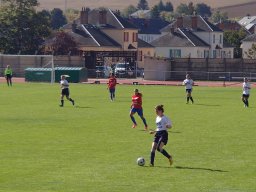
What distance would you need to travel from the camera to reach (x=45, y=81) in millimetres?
83062

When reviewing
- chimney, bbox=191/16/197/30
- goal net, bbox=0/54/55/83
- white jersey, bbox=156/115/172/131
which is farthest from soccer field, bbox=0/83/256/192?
chimney, bbox=191/16/197/30

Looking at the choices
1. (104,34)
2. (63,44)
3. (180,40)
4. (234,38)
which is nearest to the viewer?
(63,44)

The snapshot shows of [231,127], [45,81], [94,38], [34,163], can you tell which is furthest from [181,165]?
[94,38]

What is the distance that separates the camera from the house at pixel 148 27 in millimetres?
168375

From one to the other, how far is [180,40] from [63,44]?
77.0ft

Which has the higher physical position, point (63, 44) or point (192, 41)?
point (192, 41)

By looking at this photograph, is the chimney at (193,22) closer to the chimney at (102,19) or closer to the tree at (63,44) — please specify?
the chimney at (102,19)

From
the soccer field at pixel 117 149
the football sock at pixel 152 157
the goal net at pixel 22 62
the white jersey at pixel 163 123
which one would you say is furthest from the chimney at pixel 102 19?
the white jersey at pixel 163 123

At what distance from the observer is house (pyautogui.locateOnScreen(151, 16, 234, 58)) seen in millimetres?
126438

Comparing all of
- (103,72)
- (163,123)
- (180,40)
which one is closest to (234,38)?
(180,40)

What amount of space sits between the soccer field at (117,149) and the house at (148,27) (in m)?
117

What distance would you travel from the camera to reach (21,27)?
A: 106 meters

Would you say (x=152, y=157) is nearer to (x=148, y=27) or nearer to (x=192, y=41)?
(x=192, y=41)

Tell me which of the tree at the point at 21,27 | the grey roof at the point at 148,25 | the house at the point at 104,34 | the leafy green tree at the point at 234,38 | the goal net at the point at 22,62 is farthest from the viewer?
the grey roof at the point at 148,25
